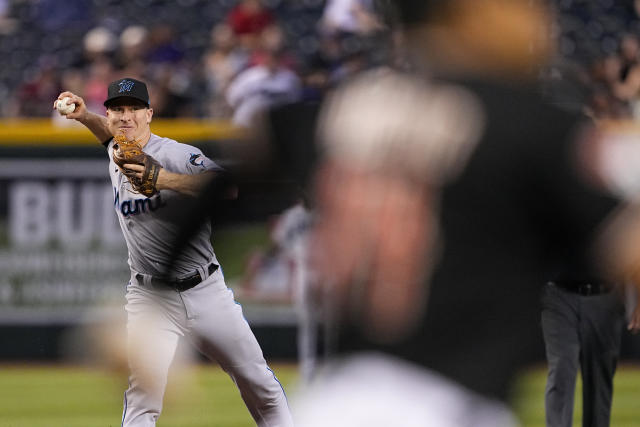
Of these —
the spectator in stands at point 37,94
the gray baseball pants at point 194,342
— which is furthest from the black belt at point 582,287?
the spectator in stands at point 37,94

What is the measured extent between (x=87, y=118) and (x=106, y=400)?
415cm

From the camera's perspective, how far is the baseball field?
908 cm

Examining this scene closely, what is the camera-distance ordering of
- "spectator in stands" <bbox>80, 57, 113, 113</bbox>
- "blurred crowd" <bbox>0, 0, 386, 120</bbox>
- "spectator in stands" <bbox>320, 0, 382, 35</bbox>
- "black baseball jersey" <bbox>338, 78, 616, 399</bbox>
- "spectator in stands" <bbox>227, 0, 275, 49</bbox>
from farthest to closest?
1. "spectator in stands" <bbox>227, 0, 275, 49</bbox>
2. "spectator in stands" <bbox>320, 0, 382, 35</bbox>
3. "spectator in stands" <bbox>80, 57, 113, 113</bbox>
4. "blurred crowd" <bbox>0, 0, 386, 120</bbox>
5. "black baseball jersey" <bbox>338, 78, 616, 399</bbox>

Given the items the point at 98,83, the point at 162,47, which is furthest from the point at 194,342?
the point at 162,47

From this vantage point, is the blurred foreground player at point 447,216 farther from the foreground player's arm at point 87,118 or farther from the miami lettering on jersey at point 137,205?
the foreground player's arm at point 87,118

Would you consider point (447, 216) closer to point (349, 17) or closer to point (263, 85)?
point (263, 85)

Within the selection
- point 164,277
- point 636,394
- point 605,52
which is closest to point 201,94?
point 605,52

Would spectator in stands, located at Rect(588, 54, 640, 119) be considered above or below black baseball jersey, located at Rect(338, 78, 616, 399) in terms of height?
above

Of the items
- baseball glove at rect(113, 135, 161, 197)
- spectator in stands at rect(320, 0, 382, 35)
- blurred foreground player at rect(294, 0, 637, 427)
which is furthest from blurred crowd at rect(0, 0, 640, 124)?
blurred foreground player at rect(294, 0, 637, 427)

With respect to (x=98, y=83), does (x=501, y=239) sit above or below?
below

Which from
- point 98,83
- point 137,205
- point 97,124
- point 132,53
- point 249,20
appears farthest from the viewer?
point 249,20

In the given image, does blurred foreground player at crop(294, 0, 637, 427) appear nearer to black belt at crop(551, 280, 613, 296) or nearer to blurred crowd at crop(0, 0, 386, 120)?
black belt at crop(551, 280, 613, 296)

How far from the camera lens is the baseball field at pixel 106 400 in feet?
29.8

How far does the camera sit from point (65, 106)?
6234 millimetres
